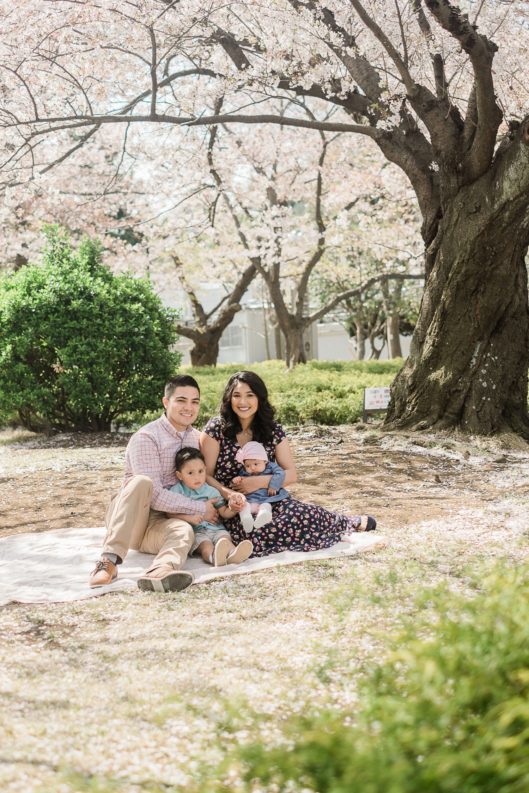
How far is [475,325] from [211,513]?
15.4 ft

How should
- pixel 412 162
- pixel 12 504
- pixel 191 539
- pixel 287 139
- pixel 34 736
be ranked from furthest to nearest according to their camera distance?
pixel 287 139 < pixel 412 162 < pixel 12 504 < pixel 191 539 < pixel 34 736

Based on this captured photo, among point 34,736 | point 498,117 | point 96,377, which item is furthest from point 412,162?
point 34,736

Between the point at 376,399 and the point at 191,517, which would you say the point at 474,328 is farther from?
the point at 191,517

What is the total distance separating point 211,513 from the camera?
4.70m

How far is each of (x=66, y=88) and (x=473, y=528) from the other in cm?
673

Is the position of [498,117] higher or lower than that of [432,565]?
higher

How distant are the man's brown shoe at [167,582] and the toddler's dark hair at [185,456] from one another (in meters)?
0.82

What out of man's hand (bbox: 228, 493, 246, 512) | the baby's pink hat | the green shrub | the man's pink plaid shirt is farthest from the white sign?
man's hand (bbox: 228, 493, 246, 512)

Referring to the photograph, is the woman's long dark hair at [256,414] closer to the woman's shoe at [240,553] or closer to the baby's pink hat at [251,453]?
the baby's pink hat at [251,453]

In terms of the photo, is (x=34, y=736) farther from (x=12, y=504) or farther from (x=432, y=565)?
(x=12, y=504)

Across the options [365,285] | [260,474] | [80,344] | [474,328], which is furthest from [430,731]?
[365,285]

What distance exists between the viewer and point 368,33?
8.89m

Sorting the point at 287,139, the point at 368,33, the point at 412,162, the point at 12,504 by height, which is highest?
the point at 287,139

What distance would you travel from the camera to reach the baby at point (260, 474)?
15.8 feet
